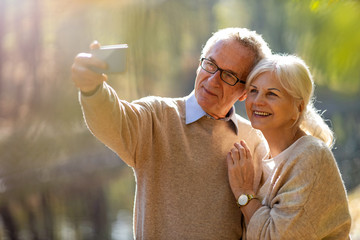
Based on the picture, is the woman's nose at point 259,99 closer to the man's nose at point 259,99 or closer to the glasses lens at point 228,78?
the man's nose at point 259,99

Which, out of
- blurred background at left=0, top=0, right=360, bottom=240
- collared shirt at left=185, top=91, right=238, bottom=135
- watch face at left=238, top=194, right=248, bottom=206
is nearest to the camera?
watch face at left=238, top=194, right=248, bottom=206

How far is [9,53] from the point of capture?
12203 millimetres

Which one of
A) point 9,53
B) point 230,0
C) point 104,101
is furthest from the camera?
point 230,0

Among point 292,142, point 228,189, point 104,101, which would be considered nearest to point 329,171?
point 292,142

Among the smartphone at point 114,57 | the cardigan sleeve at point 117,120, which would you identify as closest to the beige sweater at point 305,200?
the cardigan sleeve at point 117,120

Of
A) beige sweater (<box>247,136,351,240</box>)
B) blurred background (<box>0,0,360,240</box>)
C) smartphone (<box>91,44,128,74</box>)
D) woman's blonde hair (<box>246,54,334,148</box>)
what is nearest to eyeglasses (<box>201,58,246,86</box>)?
woman's blonde hair (<box>246,54,334,148</box>)

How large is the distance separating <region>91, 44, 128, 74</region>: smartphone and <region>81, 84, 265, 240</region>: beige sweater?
406mm

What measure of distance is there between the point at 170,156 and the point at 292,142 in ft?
1.63

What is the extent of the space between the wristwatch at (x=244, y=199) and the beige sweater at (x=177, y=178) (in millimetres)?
96

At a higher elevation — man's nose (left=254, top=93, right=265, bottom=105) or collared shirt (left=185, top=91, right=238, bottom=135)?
man's nose (left=254, top=93, right=265, bottom=105)

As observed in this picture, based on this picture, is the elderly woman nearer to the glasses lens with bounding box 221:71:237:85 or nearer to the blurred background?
the glasses lens with bounding box 221:71:237:85

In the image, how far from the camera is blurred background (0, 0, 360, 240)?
873 centimetres

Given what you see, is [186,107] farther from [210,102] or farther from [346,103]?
[346,103]

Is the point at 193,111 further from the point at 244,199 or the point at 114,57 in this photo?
the point at 114,57
